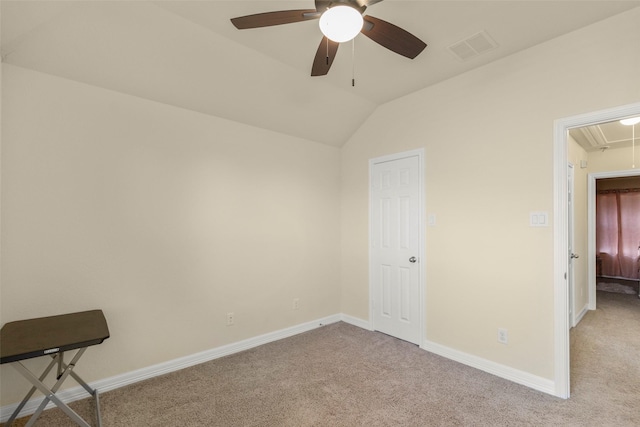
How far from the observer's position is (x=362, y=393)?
7.73 feet

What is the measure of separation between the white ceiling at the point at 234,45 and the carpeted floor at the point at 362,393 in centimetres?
247

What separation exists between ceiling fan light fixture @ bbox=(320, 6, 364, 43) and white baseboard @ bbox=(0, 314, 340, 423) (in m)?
2.93

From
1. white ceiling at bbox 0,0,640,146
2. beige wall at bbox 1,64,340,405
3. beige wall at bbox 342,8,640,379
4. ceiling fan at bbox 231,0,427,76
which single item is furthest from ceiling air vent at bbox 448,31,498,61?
beige wall at bbox 1,64,340,405

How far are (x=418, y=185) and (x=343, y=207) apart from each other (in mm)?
1195

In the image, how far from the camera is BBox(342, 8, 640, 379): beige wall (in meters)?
2.22

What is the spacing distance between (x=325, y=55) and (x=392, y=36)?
0.42 meters

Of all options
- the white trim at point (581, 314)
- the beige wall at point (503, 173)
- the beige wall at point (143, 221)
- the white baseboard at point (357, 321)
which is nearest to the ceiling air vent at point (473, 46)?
the beige wall at point (503, 173)

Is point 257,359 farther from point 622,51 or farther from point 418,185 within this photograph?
point 622,51

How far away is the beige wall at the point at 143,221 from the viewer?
6.98 feet

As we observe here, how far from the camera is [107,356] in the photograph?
240 cm

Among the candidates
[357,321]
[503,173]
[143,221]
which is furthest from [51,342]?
[503,173]

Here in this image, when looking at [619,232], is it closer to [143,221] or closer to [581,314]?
[581,314]

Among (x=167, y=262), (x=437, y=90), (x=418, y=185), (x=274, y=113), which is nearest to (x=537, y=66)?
(x=437, y=90)

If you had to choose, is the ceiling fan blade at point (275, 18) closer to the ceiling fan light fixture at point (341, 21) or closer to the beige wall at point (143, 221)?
the ceiling fan light fixture at point (341, 21)
